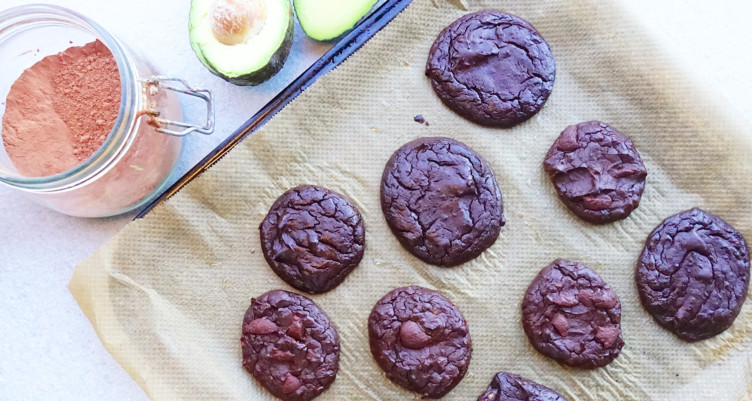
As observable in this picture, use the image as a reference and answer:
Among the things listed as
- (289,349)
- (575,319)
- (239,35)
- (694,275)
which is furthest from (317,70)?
(694,275)

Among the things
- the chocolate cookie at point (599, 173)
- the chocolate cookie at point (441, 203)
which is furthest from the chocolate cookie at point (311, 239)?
the chocolate cookie at point (599, 173)

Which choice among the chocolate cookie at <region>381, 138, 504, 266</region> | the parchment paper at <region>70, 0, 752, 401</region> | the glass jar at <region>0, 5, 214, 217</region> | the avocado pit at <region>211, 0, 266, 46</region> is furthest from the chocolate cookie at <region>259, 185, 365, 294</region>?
the avocado pit at <region>211, 0, 266, 46</region>

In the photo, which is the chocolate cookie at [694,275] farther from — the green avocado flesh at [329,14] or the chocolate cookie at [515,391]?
the green avocado flesh at [329,14]

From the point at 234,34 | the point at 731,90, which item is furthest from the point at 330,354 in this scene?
the point at 731,90

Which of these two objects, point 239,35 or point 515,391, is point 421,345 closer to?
point 515,391

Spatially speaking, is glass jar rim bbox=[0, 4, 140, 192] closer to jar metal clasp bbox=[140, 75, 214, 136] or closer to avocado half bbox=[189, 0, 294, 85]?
jar metal clasp bbox=[140, 75, 214, 136]

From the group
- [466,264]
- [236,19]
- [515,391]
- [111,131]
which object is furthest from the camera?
[466,264]
